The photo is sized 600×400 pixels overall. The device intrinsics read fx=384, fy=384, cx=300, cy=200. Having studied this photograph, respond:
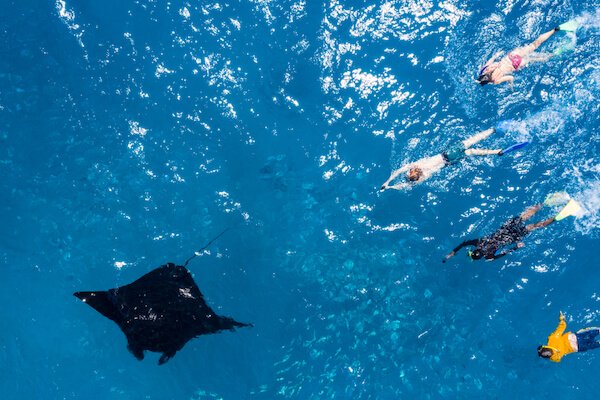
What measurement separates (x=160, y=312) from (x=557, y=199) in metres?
11.4

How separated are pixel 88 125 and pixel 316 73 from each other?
743 cm

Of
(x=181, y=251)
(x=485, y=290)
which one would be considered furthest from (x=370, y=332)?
(x=181, y=251)

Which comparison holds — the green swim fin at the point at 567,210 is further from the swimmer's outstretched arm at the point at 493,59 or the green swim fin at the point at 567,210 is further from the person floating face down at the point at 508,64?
the swimmer's outstretched arm at the point at 493,59

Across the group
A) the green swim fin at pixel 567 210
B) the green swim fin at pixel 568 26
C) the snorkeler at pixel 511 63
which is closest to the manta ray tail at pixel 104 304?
the snorkeler at pixel 511 63

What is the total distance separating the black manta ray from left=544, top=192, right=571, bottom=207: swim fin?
31.7 ft

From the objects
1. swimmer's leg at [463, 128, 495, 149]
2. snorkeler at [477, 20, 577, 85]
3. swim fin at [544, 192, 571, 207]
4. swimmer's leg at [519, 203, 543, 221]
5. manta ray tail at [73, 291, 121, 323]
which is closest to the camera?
A: manta ray tail at [73, 291, 121, 323]

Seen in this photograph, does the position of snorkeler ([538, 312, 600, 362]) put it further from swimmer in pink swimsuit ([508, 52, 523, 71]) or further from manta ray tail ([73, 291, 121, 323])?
manta ray tail ([73, 291, 121, 323])

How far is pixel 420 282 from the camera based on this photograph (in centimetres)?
1232

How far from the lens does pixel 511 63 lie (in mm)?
10727

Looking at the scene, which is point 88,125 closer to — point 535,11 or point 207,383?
point 207,383

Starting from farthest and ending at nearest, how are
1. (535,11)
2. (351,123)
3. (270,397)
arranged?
(270,397), (351,123), (535,11)

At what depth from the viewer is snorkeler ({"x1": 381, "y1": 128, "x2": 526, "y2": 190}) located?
1084 centimetres

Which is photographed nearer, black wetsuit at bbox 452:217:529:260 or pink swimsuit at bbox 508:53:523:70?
black wetsuit at bbox 452:217:529:260

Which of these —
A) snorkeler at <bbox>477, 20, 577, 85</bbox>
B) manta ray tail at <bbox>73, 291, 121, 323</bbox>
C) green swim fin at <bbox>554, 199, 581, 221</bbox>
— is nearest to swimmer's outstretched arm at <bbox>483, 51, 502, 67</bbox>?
snorkeler at <bbox>477, 20, 577, 85</bbox>
